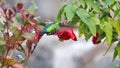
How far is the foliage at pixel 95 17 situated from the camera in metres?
0.88

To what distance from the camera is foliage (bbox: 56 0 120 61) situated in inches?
34.5

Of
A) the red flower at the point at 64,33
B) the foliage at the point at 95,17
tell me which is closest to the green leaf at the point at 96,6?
the foliage at the point at 95,17

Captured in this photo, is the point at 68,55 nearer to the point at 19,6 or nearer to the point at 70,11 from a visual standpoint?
the point at 70,11

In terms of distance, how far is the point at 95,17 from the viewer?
916 millimetres

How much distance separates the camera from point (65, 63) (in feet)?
10.2

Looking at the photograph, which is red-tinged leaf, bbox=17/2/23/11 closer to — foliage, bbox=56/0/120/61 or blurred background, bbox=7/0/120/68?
foliage, bbox=56/0/120/61

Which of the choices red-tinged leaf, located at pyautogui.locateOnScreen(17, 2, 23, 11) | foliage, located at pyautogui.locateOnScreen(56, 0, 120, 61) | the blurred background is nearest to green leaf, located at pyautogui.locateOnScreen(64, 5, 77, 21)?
foliage, located at pyautogui.locateOnScreen(56, 0, 120, 61)

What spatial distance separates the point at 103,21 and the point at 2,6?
313mm

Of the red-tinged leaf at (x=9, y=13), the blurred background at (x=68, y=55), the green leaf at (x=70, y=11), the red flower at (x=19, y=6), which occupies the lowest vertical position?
the red-tinged leaf at (x=9, y=13)

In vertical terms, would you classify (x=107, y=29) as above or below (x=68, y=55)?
below

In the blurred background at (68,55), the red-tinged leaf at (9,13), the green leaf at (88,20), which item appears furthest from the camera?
the blurred background at (68,55)

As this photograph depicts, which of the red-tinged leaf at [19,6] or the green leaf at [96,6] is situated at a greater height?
the green leaf at [96,6]

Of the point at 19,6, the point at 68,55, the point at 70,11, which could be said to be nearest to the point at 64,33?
the point at 70,11

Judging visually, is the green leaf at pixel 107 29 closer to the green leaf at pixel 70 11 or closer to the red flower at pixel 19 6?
the green leaf at pixel 70 11
